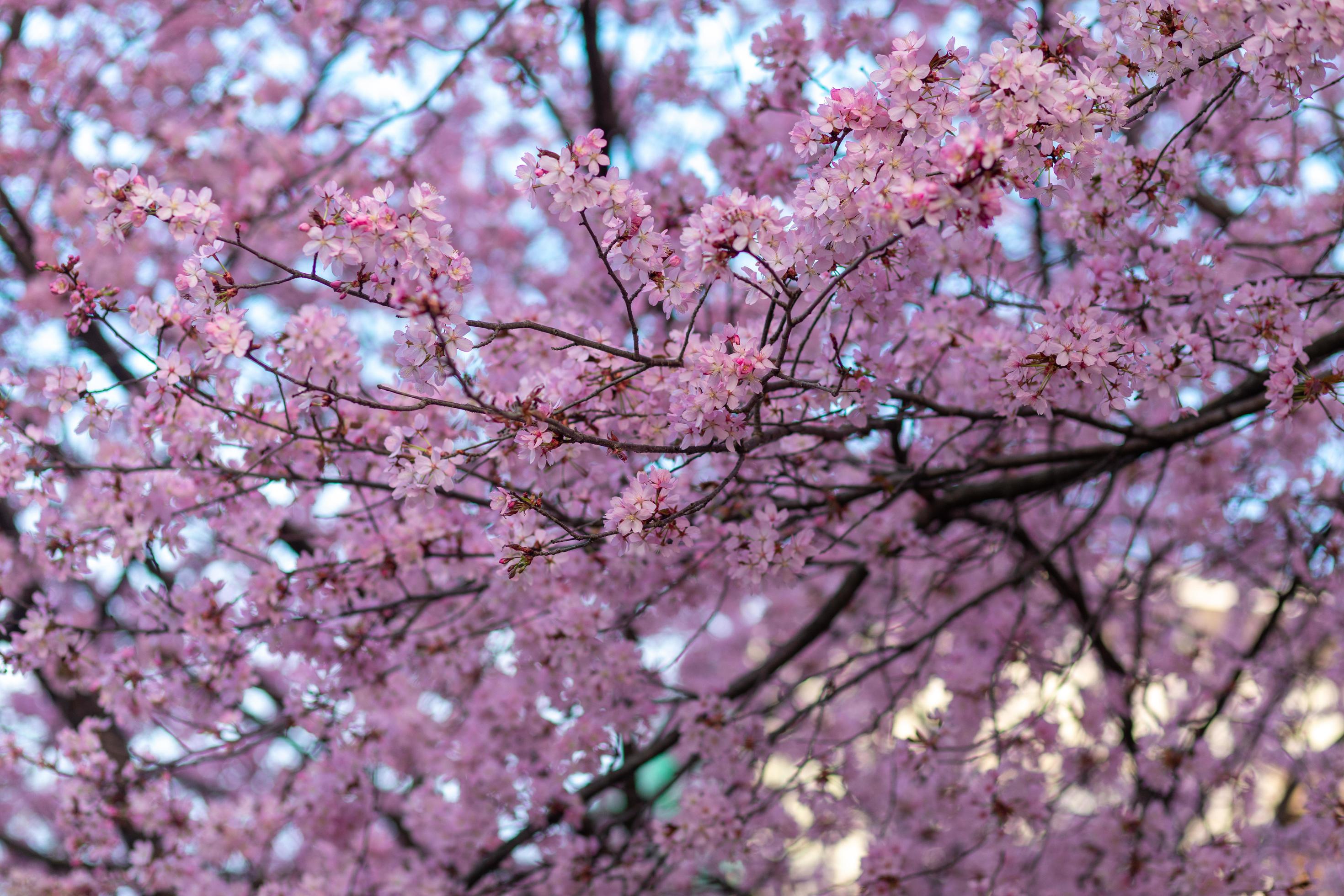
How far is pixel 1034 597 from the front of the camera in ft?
18.7

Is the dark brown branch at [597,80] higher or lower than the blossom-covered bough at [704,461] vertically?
higher

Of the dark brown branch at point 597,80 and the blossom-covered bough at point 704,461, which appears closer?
the blossom-covered bough at point 704,461

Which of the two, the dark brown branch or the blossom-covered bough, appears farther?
the dark brown branch

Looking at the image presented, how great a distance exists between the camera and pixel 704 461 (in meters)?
5.05

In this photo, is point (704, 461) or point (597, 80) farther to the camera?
point (597, 80)

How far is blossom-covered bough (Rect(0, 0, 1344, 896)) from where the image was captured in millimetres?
2350

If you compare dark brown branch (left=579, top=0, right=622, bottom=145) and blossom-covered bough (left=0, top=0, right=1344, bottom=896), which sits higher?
dark brown branch (left=579, top=0, right=622, bottom=145)

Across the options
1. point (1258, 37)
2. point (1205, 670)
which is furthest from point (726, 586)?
point (1205, 670)

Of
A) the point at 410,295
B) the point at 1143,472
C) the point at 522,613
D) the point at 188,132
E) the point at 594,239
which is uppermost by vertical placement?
the point at 188,132

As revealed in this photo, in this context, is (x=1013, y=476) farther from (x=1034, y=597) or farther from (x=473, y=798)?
(x=473, y=798)

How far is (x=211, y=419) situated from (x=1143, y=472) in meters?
4.37

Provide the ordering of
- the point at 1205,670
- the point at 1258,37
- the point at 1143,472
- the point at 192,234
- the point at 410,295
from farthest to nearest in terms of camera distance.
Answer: the point at 1205,670 → the point at 1143,472 → the point at 192,234 → the point at 1258,37 → the point at 410,295

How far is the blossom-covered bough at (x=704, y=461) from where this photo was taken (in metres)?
2.35

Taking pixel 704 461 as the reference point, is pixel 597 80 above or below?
above
